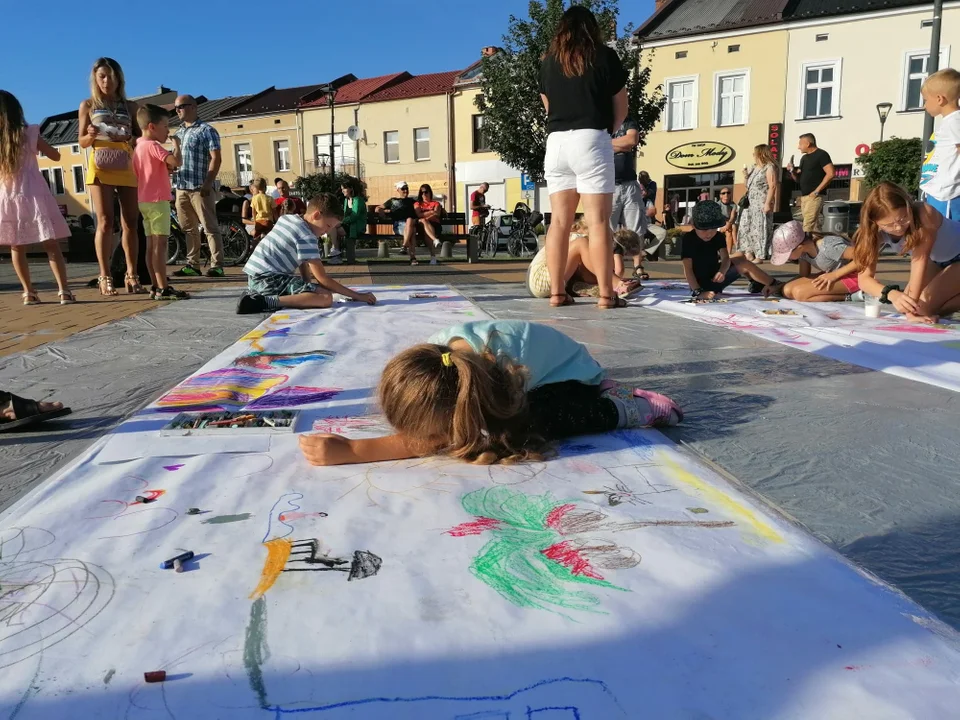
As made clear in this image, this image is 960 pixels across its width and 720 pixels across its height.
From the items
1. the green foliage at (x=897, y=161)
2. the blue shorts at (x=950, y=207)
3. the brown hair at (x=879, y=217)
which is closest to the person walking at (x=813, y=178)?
the blue shorts at (x=950, y=207)

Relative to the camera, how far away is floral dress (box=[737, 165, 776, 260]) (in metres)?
7.96

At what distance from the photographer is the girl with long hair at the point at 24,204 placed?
4.25 metres

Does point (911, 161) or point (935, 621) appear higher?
point (911, 161)

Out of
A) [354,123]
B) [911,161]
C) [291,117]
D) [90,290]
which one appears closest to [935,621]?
[90,290]

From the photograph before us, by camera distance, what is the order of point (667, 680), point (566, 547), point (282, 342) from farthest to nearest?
1. point (282, 342)
2. point (566, 547)
3. point (667, 680)

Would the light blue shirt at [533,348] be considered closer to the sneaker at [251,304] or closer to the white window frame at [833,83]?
the sneaker at [251,304]

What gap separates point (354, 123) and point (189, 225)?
2177cm

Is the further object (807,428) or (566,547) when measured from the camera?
(807,428)

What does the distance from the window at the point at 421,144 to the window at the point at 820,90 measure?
12.5 meters

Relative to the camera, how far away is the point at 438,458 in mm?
1571

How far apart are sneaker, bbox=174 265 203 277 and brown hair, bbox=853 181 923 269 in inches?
207

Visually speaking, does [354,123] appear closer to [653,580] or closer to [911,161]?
[911,161]

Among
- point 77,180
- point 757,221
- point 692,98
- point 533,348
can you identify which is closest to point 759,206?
point 757,221

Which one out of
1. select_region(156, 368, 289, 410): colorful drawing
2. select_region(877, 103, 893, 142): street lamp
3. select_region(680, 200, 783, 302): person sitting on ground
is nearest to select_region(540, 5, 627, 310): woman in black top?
select_region(680, 200, 783, 302): person sitting on ground
